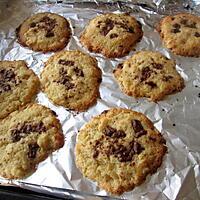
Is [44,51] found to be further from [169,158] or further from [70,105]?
[169,158]

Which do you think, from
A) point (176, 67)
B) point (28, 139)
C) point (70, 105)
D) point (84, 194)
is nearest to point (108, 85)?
point (70, 105)

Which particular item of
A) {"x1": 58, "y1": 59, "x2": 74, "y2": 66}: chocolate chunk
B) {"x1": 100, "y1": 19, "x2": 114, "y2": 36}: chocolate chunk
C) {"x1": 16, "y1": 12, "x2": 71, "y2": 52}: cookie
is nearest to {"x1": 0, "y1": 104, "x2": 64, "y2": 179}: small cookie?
{"x1": 58, "y1": 59, "x2": 74, "y2": 66}: chocolate chunk

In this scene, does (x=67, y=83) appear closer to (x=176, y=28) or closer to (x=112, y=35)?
(x=112, y=35)

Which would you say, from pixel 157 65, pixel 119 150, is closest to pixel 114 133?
pixel 119 150

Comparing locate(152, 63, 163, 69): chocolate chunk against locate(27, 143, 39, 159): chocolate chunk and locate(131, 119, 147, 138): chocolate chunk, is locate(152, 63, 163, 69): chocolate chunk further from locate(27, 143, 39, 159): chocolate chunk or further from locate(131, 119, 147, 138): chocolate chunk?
locate(27, 143, 39, 159): chocolate chunk

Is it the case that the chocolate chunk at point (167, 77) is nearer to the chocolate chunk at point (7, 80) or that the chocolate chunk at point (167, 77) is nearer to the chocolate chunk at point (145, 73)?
the chocolate chunk at point (145, 73)

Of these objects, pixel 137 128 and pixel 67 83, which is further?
pixel 67 83

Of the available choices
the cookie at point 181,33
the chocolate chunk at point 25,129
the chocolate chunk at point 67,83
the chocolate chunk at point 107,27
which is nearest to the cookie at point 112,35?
the chocolate chunk at point 107,27

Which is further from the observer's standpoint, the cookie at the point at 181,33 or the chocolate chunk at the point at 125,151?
the cookie at the point at 181,33
